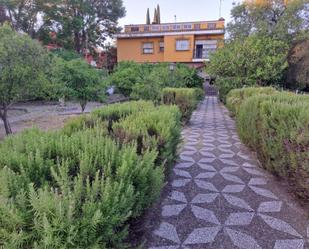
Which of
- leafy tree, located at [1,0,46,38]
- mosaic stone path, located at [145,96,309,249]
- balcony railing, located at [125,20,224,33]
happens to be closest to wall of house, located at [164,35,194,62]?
balcony railing, located at [125,20,224,33]

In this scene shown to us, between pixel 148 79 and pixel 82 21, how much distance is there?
18.7 m

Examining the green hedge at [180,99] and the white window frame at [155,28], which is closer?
the green hedge at [180,99]

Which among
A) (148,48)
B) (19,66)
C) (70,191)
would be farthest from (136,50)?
(70,191)

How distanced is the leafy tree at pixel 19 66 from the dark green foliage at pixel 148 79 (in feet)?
15.0

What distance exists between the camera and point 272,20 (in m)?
17.8

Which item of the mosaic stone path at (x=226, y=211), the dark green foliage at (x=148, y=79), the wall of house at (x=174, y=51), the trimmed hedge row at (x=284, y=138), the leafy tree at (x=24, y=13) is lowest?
the mosaic stone path at (x=226, y=211)

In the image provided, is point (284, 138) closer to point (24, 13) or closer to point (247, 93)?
point (247, 93)

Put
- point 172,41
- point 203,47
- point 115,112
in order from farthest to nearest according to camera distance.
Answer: point 172,41, point 203,47, point 115,112

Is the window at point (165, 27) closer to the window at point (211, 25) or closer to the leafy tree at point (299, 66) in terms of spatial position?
the window at point (211, 25)

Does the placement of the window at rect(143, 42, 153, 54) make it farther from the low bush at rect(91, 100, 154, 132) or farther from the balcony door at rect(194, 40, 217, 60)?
the low bush at rect(91, 100, 154, 132)

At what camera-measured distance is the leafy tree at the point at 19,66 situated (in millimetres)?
5816

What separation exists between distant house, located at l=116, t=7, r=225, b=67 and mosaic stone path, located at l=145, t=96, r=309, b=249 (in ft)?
73.4

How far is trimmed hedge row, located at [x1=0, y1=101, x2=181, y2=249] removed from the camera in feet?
4.28

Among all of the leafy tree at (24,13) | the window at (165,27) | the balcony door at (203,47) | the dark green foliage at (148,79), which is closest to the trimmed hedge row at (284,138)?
the dark green foliage at (148,79)
